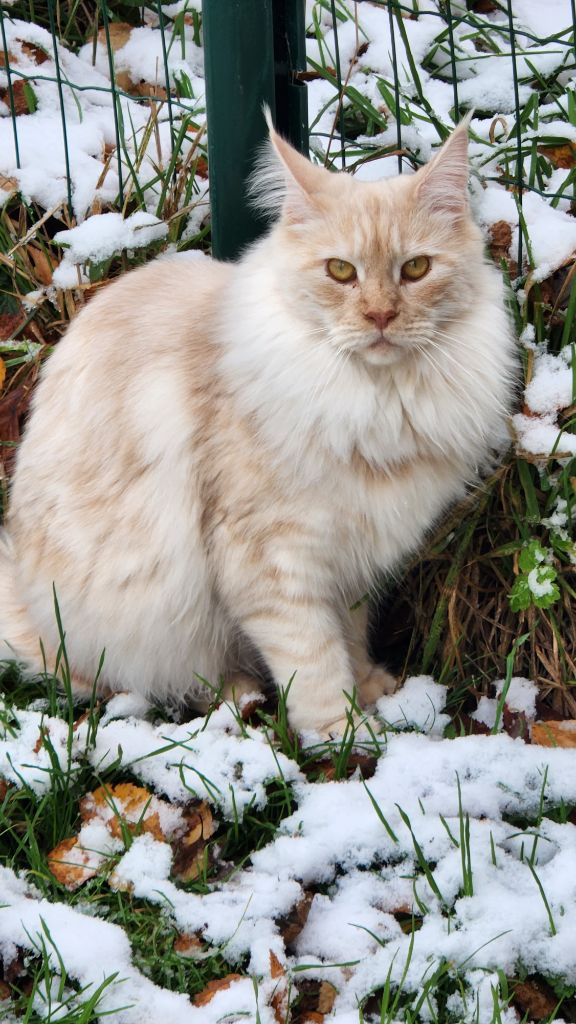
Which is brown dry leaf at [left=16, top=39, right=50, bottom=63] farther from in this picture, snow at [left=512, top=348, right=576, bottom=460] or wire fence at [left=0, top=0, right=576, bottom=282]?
snow at [left=512, top=348, right=576, bottom=460]

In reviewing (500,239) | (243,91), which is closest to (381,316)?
(500,239)

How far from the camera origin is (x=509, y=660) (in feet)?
8.63

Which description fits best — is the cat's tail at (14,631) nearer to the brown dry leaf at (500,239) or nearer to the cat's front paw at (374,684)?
the cat's front paw at (374,684)

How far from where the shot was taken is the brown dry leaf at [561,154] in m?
3.13

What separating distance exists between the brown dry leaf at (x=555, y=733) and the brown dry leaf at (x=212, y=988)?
101cm

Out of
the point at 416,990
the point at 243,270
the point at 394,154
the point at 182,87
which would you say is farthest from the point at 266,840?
the point at 182,87

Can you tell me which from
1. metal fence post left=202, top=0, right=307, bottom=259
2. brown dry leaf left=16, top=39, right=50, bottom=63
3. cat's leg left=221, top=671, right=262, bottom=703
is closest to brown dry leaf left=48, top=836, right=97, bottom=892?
cat's leg left=221, top=671, right=262, bottom=703

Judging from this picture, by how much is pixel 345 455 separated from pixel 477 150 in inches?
48.5

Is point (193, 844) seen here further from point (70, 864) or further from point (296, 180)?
point (296, 180)

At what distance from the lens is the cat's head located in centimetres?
237

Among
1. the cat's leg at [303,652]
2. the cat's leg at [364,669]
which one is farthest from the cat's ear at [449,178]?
the cat's leg at [364,669]

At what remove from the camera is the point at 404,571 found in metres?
3.05

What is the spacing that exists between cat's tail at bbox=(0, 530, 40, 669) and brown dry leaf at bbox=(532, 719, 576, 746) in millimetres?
1368

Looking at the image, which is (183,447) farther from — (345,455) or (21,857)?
(21,857)
